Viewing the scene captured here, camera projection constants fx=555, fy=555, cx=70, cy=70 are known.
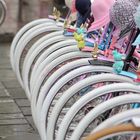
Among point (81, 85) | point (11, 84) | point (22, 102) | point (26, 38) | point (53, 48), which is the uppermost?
point (81, 85)

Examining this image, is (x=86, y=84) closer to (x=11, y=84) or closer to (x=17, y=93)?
(x=17, y=93)

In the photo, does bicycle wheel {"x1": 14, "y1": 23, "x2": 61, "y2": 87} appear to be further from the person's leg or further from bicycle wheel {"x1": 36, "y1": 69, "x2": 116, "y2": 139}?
bicycle wheel {"x1": 36, "y1": 69, "x2": 116, "y2": 139}

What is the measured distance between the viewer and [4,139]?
576 cm

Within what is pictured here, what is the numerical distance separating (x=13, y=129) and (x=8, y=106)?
3.10ft

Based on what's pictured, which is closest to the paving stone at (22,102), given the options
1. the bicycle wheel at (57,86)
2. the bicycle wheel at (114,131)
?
the bicycle wheel at (57,86)

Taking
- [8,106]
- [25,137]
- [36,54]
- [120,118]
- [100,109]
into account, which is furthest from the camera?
[8,106]

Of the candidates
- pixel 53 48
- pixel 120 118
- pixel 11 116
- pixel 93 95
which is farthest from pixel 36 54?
pixel 120 118

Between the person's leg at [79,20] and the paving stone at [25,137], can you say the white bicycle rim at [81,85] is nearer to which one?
the paving stone at [25,137]

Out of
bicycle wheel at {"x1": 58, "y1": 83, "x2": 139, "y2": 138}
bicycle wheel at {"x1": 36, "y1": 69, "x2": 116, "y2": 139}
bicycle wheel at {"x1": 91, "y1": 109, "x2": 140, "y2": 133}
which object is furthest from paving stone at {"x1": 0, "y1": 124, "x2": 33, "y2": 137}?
bicycle wheel at {"x1": 91, "y1": 109, "x2": 140, "y2": 133}

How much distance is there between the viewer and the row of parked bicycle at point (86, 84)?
329cm

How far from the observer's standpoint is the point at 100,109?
3283 millimetres

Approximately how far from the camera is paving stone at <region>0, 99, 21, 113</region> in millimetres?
6857

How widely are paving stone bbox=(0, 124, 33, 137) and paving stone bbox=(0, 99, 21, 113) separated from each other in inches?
23.6

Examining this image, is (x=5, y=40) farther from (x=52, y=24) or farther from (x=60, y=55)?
(x=60, y=55)
